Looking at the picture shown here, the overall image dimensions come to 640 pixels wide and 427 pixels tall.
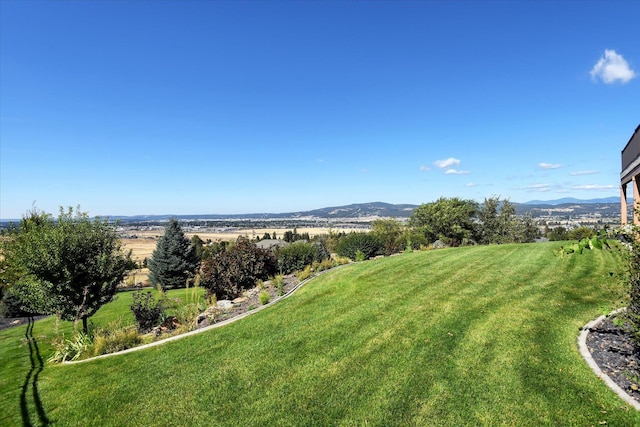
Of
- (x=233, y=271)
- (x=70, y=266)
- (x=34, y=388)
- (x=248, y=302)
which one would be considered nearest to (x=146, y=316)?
(x=70, y=266)

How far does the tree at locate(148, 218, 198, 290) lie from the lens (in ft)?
89.0

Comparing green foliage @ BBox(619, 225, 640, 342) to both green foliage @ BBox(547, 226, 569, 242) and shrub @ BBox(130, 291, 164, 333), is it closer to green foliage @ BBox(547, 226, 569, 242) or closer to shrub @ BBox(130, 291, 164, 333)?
shrub @ BBox(130, 291, 164, 333)

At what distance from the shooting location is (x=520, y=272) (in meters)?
11.1

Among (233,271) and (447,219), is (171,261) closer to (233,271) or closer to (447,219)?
(233,271)

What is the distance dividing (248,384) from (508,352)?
14.8 ft

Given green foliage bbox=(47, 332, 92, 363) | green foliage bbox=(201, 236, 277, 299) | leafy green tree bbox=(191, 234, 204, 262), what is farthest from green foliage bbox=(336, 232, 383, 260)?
green foliage bbox=(47, 332, 92, 363)

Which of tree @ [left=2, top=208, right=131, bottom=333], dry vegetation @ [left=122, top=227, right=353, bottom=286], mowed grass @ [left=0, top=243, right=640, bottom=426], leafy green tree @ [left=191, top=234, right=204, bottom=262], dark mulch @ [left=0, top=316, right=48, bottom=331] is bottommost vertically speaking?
dry vegetation @ [left=122, top=227, right=353, bottom=286]

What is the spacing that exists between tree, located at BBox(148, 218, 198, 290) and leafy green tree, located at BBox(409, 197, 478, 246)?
22.1 meters

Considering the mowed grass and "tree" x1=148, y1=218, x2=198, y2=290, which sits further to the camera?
"tree" x1=148, y1=218, x2=198, y2=290

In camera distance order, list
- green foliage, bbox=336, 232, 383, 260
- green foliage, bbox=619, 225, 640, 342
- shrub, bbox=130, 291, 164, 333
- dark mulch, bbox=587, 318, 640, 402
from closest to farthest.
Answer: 1. green foliage, bbox=619, 225, 640, 342
2. dark mulch, bbox=587, 318, 640, 402
3. shrub, bbox=130, 291, 164, 333
4. green foliage, bbox=336, 232, 383, 260

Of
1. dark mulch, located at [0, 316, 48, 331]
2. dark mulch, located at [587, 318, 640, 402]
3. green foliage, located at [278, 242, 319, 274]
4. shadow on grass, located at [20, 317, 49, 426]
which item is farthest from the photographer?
green foliage, located at [278, 242, 319, 274]

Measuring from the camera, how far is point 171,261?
27359mm

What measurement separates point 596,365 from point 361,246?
52.8 ft

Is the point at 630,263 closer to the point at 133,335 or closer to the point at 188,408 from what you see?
the point at 188,408
